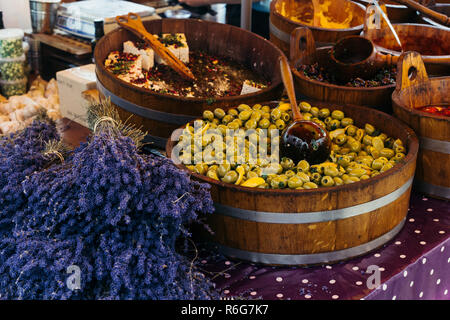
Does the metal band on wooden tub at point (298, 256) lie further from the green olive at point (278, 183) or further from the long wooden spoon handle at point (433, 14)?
the long wooden spoon handle at point (433, 14)

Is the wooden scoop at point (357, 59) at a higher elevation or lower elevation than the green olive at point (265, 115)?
higher

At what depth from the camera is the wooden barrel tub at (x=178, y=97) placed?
2.32 metres

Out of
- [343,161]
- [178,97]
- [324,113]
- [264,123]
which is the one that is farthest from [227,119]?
[343,161]

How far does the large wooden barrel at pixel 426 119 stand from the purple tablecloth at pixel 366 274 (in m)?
0.18

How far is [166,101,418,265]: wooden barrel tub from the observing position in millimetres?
1613

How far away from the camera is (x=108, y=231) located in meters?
1.47

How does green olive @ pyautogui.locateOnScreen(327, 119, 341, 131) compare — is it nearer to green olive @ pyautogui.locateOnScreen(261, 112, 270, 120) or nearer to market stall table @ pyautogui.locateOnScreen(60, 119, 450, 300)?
green olive @ pyautogui.locateOnScreen(261, 112, 270, 120)

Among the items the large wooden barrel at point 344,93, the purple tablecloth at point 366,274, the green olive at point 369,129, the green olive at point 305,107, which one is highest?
the large wooden barrel at point 344,93

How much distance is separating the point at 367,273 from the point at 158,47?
1808mm

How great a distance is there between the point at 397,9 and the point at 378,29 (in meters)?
0.76

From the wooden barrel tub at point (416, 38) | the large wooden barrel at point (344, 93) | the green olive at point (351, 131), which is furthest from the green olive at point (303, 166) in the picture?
the wooden barrel tub at point (416, 38)

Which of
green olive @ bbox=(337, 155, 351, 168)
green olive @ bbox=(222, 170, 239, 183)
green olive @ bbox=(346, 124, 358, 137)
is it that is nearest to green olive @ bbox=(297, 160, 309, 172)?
green olive @ bbox=(337, 155, 351, 168)

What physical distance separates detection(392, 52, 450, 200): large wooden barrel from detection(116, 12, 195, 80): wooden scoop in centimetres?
111
